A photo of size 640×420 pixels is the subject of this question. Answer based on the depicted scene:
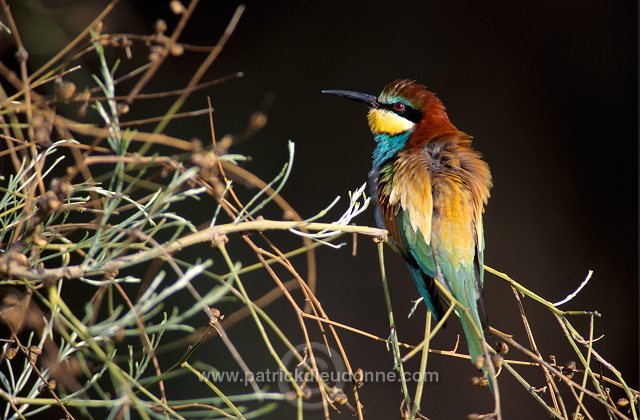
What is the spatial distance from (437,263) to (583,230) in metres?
1.31

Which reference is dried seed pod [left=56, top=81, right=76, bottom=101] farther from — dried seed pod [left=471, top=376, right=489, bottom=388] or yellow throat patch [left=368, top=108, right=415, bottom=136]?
yellow throat patch [left=368, top=108, right=415, bottom=136]

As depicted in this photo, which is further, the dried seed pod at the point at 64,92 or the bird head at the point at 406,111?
the bird head at the point at 406,111

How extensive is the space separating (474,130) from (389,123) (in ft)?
3.05

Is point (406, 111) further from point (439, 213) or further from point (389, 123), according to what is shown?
point (439, 213)

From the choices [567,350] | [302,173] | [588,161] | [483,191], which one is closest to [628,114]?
[588,161]

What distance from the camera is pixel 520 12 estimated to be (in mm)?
2602

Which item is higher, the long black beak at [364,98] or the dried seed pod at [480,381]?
the long black beak at [364,98]

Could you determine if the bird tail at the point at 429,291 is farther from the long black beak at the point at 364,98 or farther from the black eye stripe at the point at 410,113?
the long black beak at the point at 364,98

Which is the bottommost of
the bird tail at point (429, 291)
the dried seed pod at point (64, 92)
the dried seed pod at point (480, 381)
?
the bird tail at point (429, 291)

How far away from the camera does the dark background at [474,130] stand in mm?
2480

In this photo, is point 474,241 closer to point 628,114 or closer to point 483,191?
point 483,191

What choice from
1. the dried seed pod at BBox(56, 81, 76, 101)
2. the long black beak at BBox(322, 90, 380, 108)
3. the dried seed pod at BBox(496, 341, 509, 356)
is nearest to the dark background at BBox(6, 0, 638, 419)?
the long black beak at BBox(322, 90, 380, 108)

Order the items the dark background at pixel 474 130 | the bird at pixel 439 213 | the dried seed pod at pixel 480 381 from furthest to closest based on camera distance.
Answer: the dark background at pixel 474 130 → the bird at pixel 439 213 → the dried seed pod at pixel 480 381

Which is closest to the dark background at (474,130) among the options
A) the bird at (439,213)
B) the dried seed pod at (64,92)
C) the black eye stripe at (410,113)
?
the black eye stripe at (410,113)
